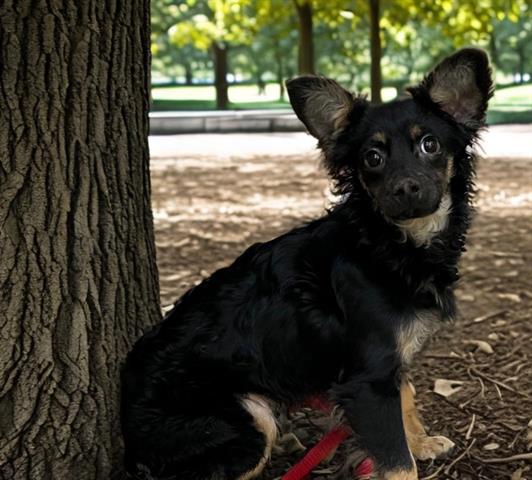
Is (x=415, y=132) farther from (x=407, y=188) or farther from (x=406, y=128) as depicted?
(x=407, y=188)

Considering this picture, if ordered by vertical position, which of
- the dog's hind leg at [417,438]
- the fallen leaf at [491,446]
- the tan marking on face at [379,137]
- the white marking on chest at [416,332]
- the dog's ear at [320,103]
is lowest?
the fallen leaf at [491,446]

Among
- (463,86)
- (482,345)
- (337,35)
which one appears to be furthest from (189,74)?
(463,86)

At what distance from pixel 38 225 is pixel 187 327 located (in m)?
0.80

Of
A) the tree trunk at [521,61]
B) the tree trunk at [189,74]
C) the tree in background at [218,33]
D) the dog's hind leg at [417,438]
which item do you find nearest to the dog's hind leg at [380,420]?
the dog's hind leg at [417,438]

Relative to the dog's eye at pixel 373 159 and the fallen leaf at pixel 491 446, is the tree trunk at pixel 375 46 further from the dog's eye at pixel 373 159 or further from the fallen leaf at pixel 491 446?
the dog's eye at pixel 373 159

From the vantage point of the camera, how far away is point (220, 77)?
139ft

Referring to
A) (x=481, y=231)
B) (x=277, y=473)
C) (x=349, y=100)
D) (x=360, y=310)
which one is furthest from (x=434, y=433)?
(x=481, y=231)

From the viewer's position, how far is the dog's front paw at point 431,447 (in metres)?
4.09

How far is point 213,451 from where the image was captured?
3.46m

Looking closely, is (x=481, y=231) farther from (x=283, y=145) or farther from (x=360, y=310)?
(x=283, y=145)

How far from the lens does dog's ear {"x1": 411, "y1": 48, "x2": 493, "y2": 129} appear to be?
3.54 metres

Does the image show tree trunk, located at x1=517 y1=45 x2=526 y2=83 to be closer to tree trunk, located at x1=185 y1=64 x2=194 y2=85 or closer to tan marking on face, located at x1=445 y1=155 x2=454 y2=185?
tree trunk, located at x1=185 y1=64 x2=194 y2=85

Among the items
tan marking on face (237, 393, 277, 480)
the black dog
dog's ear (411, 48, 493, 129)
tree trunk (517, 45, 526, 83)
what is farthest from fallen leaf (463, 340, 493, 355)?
tree trunk (517, 45, 526, 83)

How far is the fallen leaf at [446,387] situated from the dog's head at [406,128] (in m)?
1.58
